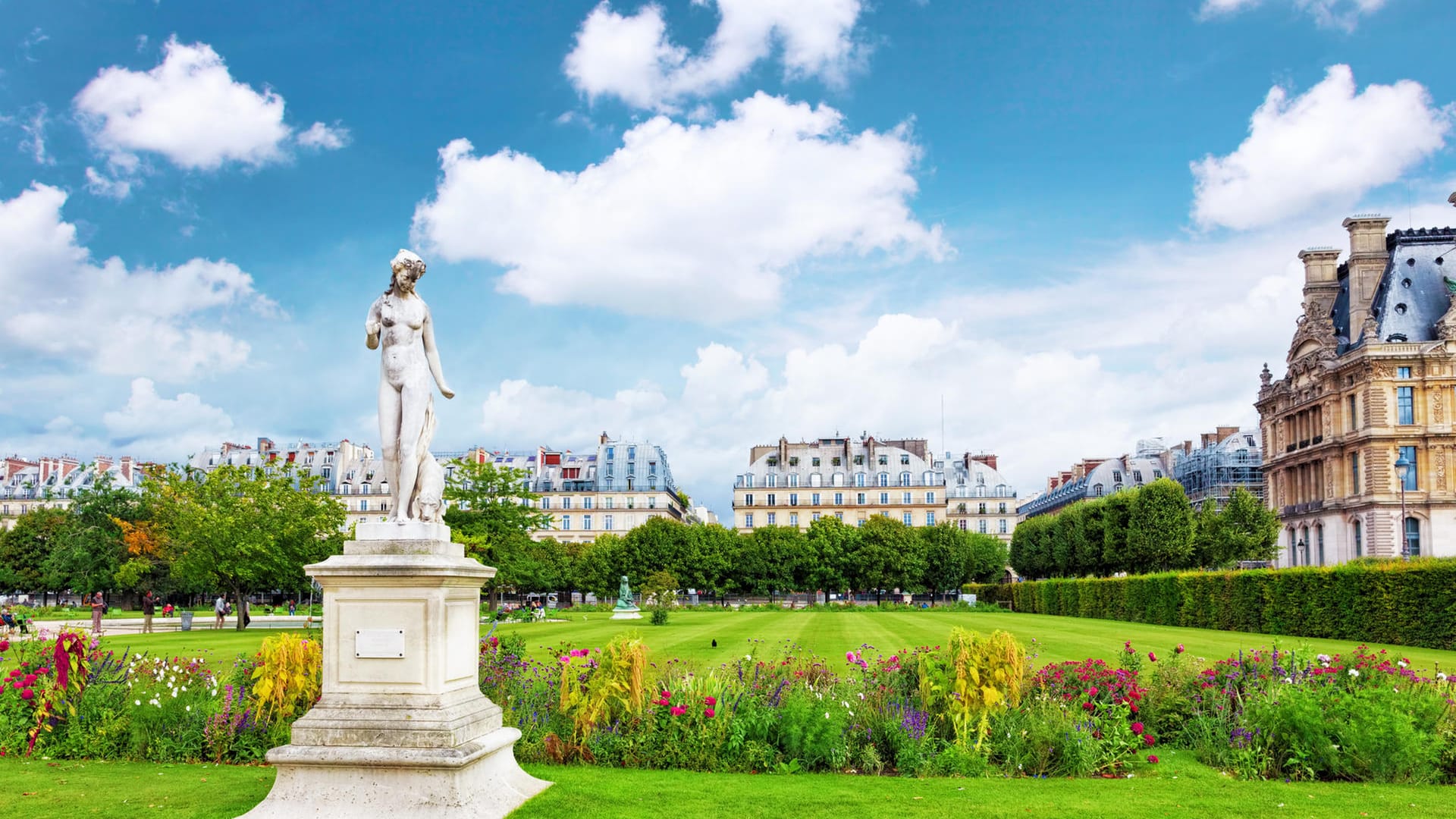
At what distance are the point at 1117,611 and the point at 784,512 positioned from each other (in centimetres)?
5476

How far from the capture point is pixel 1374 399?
6072 centimetres

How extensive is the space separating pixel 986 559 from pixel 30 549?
2678 inches

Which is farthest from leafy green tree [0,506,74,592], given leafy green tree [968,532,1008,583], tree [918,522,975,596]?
leafy green tree [968,532,1008,583]

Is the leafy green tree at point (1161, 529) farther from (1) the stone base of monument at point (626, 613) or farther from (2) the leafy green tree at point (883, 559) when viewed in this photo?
(1) the stone base of monument at point (626, 613)

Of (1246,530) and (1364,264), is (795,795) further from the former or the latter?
(1364,264)

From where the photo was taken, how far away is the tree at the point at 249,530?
35.5 m

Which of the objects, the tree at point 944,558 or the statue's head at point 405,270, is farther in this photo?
the tree at point 944,558

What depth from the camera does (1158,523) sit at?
58156 mm

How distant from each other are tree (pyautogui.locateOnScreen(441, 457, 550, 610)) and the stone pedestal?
122 ft

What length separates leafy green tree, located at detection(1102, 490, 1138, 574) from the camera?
6059 cm

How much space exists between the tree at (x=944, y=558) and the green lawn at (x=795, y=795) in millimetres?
69981

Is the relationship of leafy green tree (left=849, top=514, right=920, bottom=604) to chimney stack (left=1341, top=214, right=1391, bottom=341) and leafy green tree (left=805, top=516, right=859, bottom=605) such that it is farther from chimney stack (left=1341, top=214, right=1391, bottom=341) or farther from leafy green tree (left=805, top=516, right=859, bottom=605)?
chimney stack (left=1341, top=214, right=1391, bottom=341)

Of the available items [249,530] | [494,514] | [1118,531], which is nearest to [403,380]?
[249,530]


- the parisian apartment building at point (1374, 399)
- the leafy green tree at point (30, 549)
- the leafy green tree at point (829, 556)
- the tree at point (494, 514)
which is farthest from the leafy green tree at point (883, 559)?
the leafy green tree at point (30, 549)
